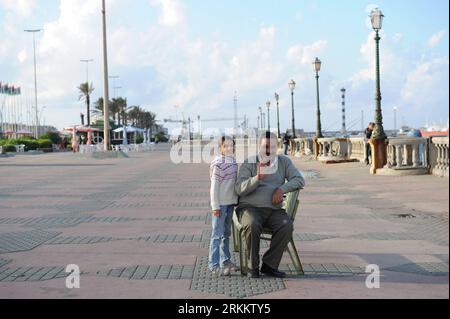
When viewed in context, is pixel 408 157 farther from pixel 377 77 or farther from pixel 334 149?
pixel 334 149

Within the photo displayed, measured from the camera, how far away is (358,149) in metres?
31.0

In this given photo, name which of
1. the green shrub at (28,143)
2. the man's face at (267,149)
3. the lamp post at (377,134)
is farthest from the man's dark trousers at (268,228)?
the green shrub at (28,143)

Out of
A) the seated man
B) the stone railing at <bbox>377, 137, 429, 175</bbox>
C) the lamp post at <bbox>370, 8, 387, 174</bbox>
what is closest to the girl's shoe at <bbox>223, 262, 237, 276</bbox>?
the seated man

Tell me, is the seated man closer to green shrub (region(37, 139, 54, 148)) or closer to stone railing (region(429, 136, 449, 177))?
stone railing (region(429, 136, 449, 177))

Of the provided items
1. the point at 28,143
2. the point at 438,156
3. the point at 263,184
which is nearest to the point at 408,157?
the point at 438,156

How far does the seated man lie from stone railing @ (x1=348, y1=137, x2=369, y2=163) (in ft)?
69.1

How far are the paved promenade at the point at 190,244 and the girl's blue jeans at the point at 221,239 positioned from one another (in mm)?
220

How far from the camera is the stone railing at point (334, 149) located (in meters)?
31.9

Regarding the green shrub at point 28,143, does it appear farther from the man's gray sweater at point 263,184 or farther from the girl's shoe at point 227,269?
the man's gray sweater at point 263,184

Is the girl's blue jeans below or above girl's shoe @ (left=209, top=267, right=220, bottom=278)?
above

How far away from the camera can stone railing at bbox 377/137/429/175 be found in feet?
67.7
